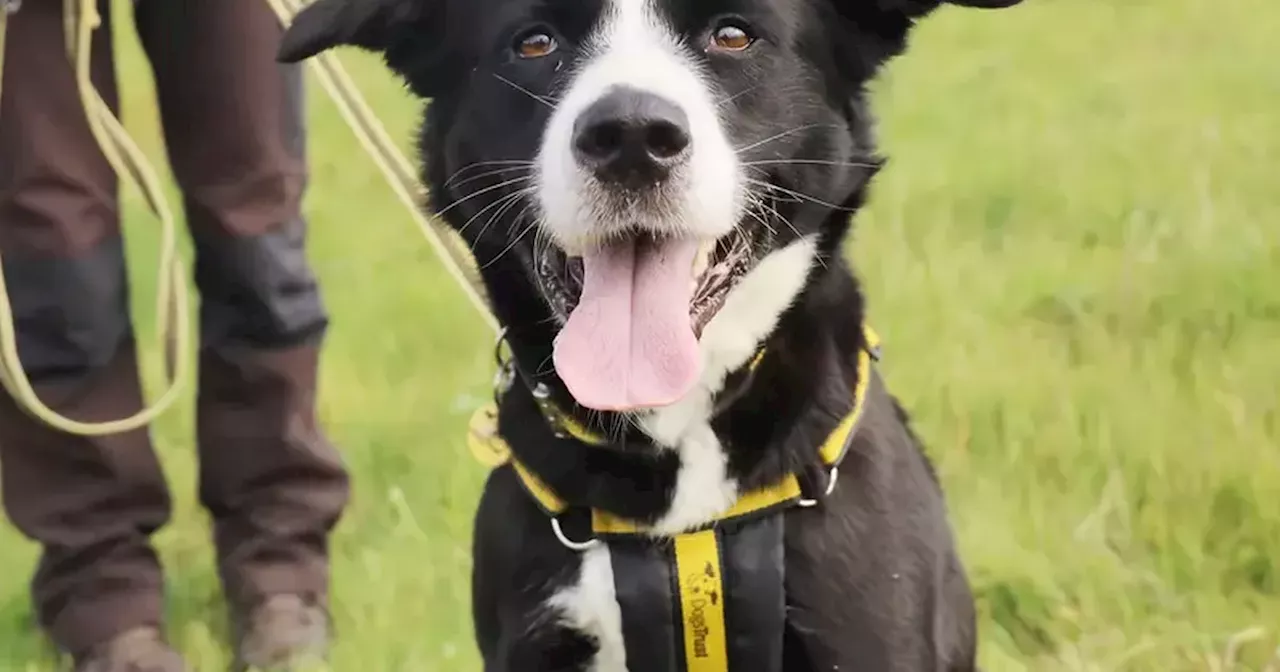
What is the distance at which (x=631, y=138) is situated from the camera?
5.49 feet

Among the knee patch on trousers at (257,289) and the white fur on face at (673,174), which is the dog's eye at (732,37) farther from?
the knee patch on trousers at (257,289)

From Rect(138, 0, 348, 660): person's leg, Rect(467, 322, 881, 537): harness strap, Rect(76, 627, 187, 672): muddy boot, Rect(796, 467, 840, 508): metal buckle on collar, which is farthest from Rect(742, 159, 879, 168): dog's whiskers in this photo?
Rect(76, 627, 187, 672): muddy boot

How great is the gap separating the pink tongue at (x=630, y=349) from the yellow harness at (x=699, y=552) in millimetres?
160

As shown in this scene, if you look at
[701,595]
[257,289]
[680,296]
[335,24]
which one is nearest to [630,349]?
[680,296]

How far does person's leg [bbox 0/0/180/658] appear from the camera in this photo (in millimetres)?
2467

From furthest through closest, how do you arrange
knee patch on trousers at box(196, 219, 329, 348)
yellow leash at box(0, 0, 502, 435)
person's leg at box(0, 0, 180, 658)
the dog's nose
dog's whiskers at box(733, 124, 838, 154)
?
knee patch on trousers at box(196, 219, 329, 348) → person's leg at box(0, 0, 180, 658) → yellow leash at box(0, 0, 502, 435) → dog's whiskers at box(733, 124, 838, 154) → the dog's nose

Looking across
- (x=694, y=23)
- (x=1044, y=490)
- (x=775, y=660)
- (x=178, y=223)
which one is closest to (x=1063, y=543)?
(x=1044, y=490)

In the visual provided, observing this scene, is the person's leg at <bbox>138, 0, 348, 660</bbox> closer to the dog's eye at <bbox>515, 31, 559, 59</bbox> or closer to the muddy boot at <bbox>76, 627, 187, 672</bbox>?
the muddy boot at <bbox>76, 627, 187, 672</bbox>

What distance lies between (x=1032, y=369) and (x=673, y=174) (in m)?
1.87

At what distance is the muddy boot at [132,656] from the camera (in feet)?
8.77

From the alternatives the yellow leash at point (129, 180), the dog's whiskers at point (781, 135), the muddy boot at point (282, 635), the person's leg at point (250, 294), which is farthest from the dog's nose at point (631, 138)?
the muddy boot at point (282, 635)

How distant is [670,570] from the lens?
6.01 feet

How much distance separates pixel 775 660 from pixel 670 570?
169mm

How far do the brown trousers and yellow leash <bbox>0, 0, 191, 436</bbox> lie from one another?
6 centimetres
